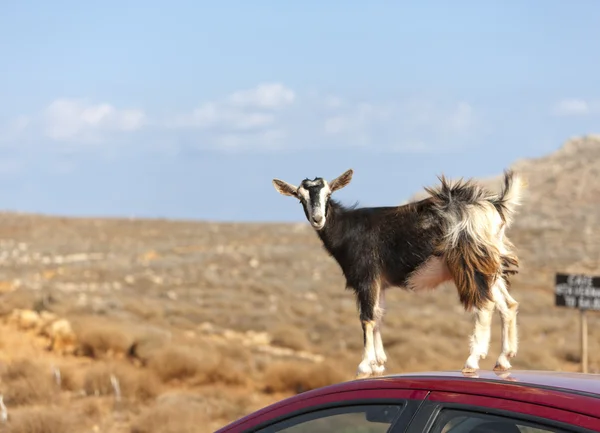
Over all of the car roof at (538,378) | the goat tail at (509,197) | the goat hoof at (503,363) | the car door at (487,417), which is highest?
the goat tail at (509,197)

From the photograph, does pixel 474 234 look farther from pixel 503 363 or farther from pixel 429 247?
pixel 503 363

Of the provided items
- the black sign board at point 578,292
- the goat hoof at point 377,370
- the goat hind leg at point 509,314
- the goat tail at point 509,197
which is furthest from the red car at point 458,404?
the black sign board at point 578,292

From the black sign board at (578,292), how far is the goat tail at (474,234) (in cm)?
1239

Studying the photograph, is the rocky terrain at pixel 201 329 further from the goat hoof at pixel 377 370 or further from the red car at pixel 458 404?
the red car at pixel 458 404

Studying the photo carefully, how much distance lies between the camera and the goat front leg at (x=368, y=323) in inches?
231

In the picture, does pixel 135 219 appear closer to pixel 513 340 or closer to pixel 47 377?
pixel 47 377

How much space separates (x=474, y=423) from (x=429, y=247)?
2.17 meters

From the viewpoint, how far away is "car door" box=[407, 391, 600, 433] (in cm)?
306

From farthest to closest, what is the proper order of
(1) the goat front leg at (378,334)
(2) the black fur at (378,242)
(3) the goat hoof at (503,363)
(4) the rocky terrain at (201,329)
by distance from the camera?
(4) the rocky terrain at (201,329), (1) the goat front leg at (378,334), (2) the black fur at (378,242), (3) the goat hoof at (503,363)

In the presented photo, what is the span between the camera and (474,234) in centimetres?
550

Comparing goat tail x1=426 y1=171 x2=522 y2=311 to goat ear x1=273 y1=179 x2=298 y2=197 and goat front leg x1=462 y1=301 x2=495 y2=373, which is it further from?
goat ear x1=273 y1=179 x2=298 y2=197

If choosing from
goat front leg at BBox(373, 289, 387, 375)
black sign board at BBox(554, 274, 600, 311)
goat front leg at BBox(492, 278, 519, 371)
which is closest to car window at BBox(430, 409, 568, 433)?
goat front leg at BBox(492, 278, 519, 371)

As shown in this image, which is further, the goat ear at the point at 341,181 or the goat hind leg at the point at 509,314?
the goat ear at the point at 341,181

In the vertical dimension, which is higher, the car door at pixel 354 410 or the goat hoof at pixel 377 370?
the car door at pixel 354 410
